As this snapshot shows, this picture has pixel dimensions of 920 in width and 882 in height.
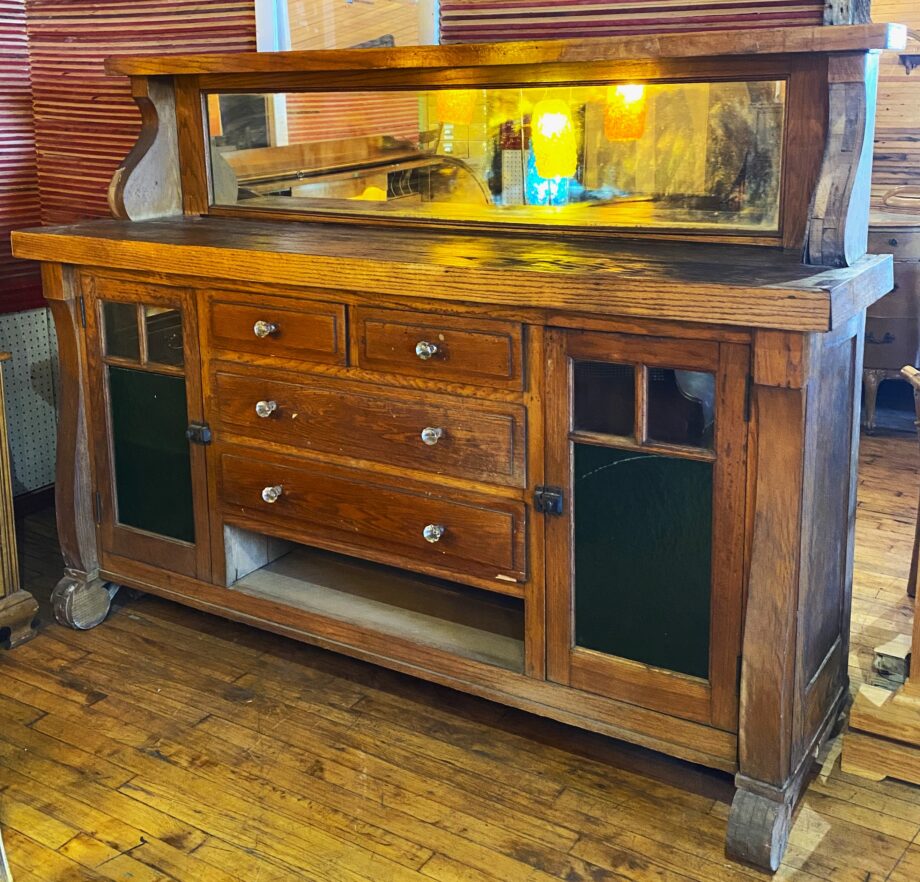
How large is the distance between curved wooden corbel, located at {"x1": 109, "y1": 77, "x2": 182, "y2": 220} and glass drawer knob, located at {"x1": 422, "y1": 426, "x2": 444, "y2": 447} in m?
1.18

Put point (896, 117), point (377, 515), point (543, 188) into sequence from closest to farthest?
point (377, 515) < point (543, 188) < point (896, 117)

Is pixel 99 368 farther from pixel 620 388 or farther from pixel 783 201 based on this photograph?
pixel 783 201

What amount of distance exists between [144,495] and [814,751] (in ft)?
5.72

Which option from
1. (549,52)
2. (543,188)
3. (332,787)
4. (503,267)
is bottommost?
(332,787)

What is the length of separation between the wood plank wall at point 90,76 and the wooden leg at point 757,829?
8.04ft

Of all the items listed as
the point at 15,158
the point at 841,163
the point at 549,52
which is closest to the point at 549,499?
the point at 841,163

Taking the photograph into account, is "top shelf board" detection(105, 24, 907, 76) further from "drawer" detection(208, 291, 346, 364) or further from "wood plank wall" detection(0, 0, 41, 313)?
"wood plank wall" detection(0, 0, 41, 313)

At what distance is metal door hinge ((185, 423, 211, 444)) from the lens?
282 centimetres

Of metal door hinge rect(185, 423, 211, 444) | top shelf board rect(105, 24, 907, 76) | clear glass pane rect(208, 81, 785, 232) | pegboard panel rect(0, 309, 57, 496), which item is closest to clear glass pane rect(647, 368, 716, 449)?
clear glass pane rect(208, 81, 785, 232)

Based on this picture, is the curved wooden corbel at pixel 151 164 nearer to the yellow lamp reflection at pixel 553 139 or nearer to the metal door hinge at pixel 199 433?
the metal door hinge at pixel 199 433

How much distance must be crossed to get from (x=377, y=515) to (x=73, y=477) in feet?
3.14

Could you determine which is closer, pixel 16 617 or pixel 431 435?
pixel 431 435

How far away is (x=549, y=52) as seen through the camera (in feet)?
8.01

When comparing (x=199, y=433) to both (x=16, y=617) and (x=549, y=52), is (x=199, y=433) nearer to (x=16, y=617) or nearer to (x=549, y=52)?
(x=16, y=617)
